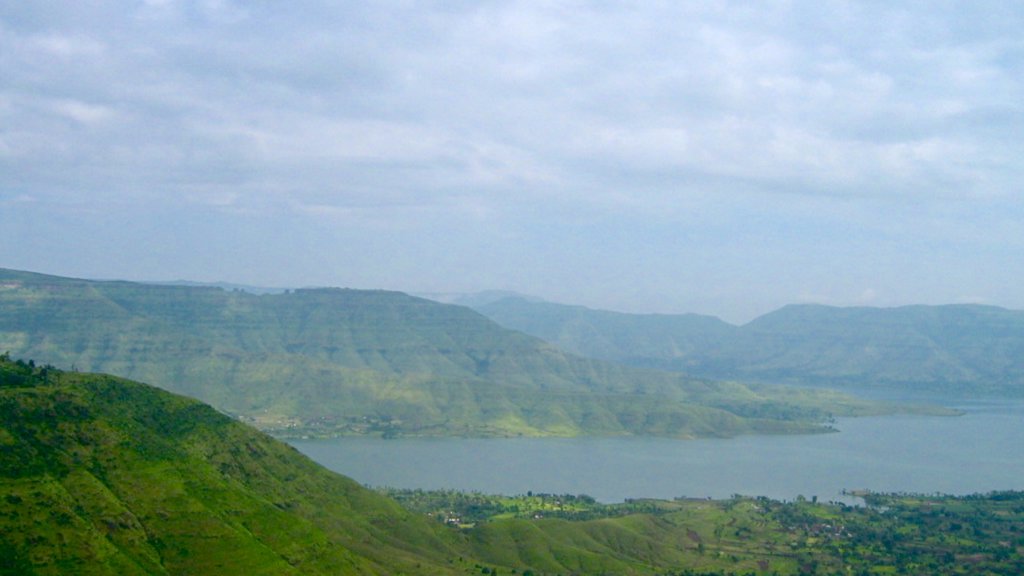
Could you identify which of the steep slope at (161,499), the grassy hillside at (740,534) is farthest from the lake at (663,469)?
the steep slope at (161,499)

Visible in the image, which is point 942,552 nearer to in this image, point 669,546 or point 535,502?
point 669,546

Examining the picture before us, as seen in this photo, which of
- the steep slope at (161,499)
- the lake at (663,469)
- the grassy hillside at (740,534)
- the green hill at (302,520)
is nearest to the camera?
the steep slope at (161,499)

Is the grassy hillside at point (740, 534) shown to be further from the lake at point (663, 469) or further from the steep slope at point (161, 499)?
the lake at point (663, 469)

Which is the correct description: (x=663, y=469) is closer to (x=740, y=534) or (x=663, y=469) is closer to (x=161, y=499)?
(x=740, y=534)

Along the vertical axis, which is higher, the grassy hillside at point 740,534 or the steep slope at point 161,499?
the steep slope at point 161,499

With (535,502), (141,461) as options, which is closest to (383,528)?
(141,461)

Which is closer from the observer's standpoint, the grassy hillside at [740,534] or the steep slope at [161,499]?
the steep slope at [161,499]

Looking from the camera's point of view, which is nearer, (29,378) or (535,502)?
(29,378)
